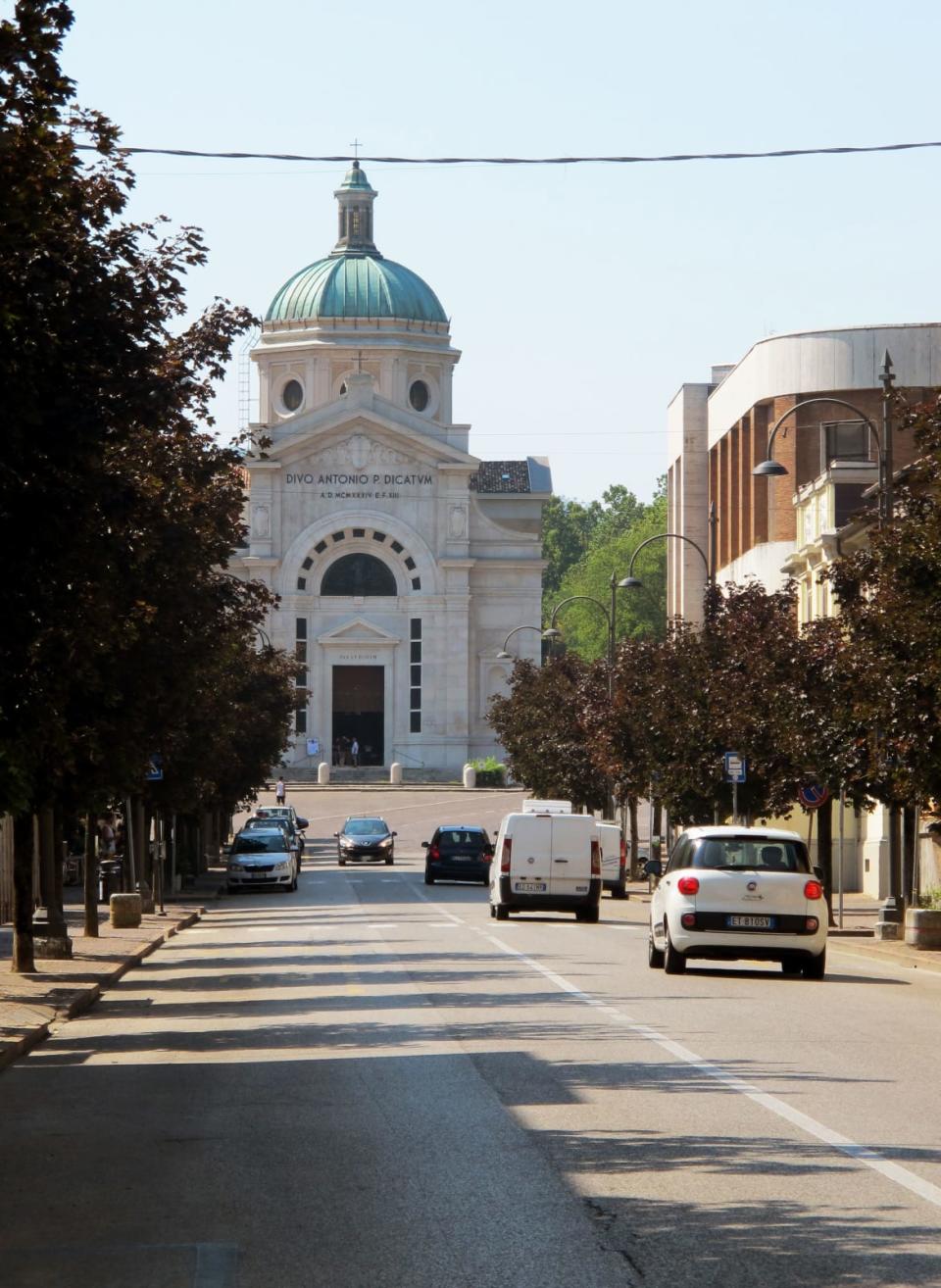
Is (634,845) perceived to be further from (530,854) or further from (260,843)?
(530,854)

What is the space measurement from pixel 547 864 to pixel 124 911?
6.60 metres

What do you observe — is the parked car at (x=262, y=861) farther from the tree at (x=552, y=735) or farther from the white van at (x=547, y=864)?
the white van at (x=547, y=864)

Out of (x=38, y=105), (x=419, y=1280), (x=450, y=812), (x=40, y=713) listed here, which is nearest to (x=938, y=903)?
(x=40, y=713)

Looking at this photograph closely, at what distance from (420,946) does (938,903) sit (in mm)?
9624

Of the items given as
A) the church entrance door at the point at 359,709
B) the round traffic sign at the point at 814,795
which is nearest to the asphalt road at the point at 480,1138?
the round traffic sign at the point at 814,795

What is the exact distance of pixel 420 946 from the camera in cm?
2962

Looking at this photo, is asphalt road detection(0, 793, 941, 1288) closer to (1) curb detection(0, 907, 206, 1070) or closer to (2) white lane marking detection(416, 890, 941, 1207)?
(2) white lane marking detection(416, 890, 941, 1207)

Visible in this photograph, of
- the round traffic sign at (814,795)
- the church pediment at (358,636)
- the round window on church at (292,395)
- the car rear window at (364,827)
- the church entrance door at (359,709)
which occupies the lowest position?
the car rear window at (364,827)

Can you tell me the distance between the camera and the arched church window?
11331 centimetres

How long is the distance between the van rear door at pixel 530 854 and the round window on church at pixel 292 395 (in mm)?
86527

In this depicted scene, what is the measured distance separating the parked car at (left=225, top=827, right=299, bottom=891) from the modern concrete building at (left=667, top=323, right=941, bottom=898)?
1268cm

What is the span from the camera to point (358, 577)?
11356 cm

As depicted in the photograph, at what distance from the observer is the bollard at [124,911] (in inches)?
1384

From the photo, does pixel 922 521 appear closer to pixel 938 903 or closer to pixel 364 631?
pixel 938 903
